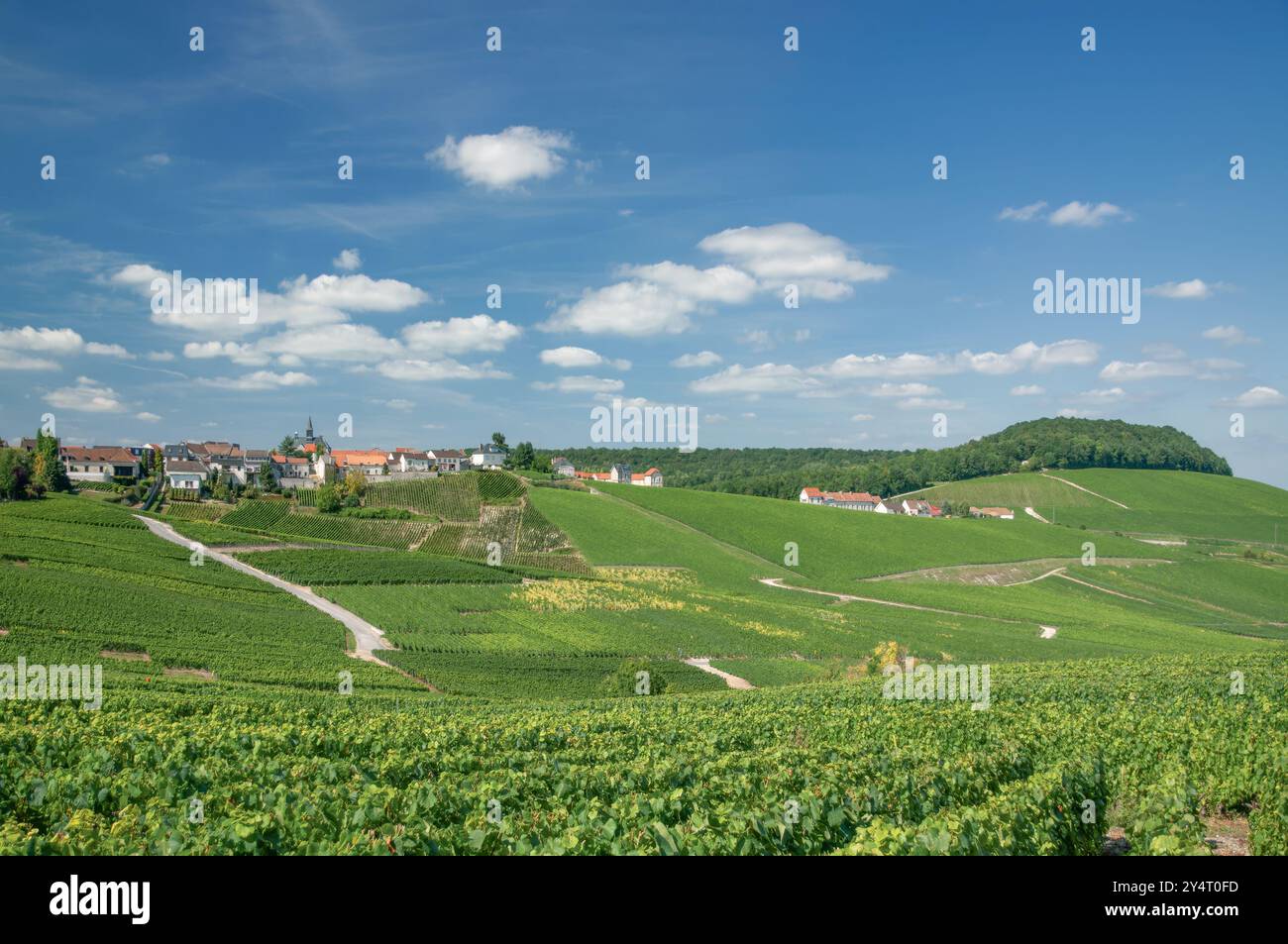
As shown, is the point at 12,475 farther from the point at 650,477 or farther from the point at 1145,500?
the point at 1145,500

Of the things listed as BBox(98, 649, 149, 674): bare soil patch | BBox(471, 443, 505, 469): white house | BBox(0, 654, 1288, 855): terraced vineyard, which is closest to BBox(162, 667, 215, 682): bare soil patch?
BBox(98, 649, 149, 674): bare soil patch

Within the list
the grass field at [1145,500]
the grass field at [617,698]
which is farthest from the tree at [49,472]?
the grass field at [1145,500]

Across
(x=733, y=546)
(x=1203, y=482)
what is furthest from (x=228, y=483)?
(x=1203, y=482)

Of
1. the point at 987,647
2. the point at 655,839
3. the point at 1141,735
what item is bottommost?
the point at 987,647

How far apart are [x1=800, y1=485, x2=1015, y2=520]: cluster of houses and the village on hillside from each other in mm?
→ 38807

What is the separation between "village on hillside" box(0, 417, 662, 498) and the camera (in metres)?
127

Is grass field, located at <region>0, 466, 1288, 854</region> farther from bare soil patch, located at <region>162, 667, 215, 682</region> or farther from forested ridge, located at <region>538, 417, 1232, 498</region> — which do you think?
forested ridge, located at <region>538, 417, 1232, 498</region>

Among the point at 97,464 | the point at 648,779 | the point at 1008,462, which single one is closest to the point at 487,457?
the point at 97,464

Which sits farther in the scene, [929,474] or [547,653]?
[929,474]

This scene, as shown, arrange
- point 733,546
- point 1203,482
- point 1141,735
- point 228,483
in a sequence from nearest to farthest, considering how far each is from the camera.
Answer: point 1141,735, point 733,546, point 228,483, point 1203,482
